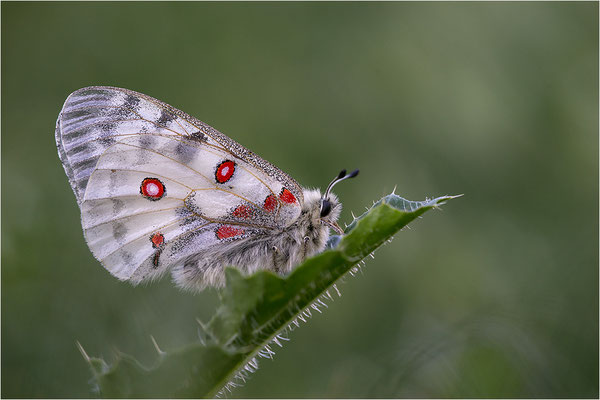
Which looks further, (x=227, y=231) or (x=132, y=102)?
(x=132, y=102)

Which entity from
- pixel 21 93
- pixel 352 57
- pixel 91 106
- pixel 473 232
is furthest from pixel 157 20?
pixel 473 232

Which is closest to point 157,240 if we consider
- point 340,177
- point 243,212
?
point 243,212

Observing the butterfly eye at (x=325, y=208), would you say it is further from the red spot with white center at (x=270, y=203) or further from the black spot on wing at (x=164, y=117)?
the black spot on wing at (x=164, y=117)

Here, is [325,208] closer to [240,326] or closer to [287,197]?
[287,197]

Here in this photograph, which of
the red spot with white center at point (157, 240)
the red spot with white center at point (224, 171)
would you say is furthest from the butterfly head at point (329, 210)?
the red spot with white center at point (157, 240)

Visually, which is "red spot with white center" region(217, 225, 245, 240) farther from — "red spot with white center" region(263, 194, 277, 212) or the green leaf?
the green leaf

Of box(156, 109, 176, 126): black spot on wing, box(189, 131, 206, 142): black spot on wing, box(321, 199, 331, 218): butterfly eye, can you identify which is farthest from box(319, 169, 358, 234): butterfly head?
box(156, 109, 176, 126): black spot on wing

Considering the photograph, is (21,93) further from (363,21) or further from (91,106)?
(363,21)
